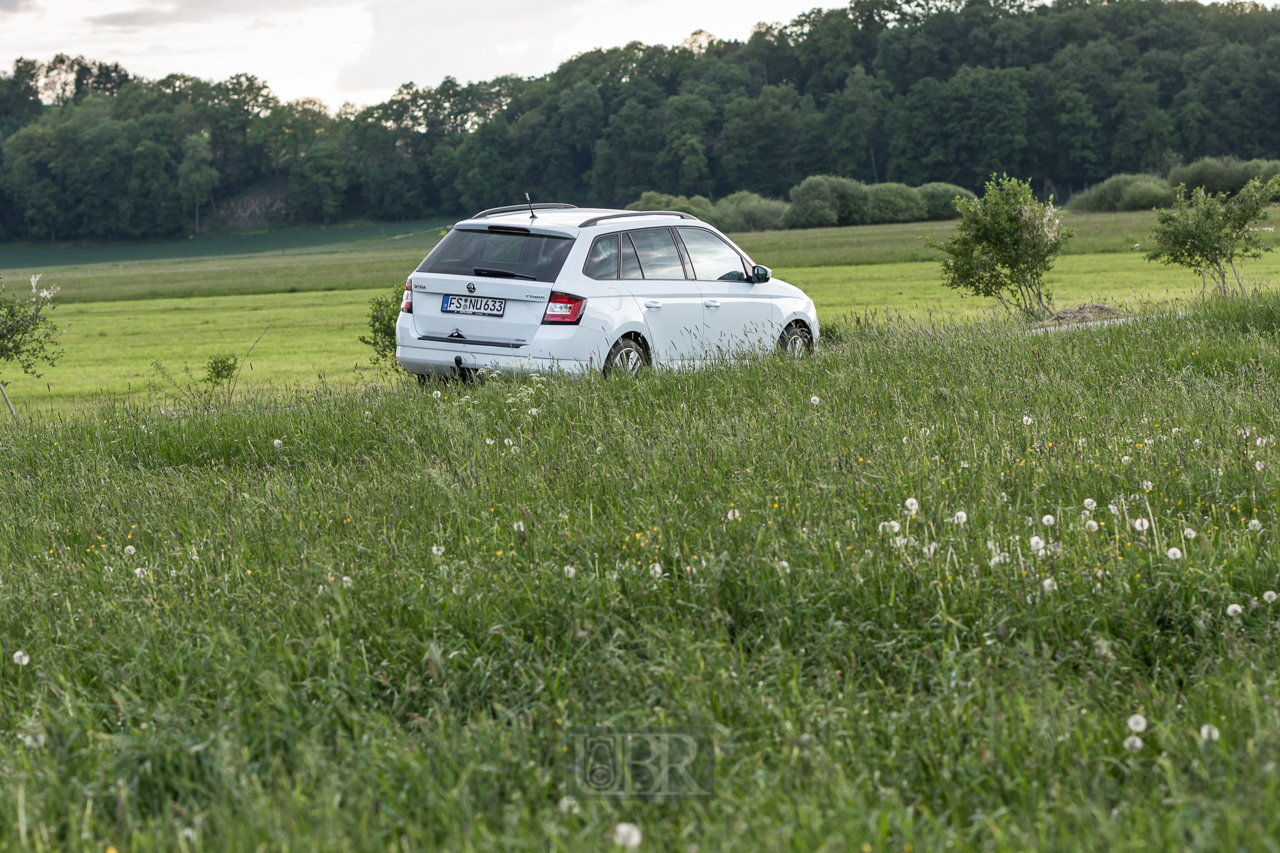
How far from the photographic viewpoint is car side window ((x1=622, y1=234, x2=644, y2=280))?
10180 millimetres

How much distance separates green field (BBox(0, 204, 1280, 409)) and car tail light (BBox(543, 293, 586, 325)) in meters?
3.90

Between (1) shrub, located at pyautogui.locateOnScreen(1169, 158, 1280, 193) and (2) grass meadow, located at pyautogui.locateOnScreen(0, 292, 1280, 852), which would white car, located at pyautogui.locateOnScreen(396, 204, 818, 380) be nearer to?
(2) grass meadow, located at pyautogui.locateOnScreen(0, 292, 1280, 852)

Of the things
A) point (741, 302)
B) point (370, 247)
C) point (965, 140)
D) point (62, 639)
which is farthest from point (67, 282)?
point (965, 140)

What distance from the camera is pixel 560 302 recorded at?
31.3 feet

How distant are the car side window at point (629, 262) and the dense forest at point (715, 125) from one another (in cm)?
9985

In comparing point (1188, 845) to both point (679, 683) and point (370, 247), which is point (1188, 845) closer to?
point (679, 683)

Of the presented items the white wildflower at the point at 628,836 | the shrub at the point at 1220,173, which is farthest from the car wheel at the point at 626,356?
the shrub at the point at 1220,173

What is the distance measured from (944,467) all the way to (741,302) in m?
6.37

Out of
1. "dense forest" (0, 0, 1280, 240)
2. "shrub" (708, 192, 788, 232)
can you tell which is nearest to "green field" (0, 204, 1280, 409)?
"shrub" (708, 192, 788, 232)

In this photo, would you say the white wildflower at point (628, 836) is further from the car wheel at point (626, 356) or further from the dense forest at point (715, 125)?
the dense forest at point (715, 125)

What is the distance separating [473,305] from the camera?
980cm

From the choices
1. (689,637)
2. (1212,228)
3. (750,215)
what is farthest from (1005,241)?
(750,215)

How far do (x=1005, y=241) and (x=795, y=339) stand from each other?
6.19 m

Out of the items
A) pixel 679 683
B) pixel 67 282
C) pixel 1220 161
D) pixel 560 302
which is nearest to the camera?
pixel 679 683
